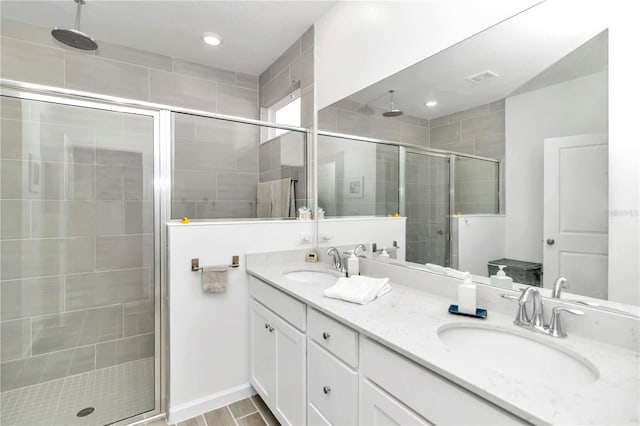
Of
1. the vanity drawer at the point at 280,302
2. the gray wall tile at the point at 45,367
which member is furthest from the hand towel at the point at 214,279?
the gray wall tile at the point at 45,367

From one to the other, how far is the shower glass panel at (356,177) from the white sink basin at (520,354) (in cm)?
78

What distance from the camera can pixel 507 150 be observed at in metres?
1.23

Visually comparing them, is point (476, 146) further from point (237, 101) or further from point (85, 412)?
point (85, 412)

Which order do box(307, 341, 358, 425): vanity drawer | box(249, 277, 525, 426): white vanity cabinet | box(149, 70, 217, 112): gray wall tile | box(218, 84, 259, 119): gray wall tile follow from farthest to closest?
box(218, 84, 259, 119): gray wall tile, box(149, 70, 217, 112): gray wall tile, box(307, 341, 358, 425): vanity drawer, box(249, 277, 525, 426): white vanity cabinet

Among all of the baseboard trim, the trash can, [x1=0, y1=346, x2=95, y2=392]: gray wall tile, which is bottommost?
the baseboard trim

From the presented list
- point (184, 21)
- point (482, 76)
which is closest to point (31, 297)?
point (184, 21)

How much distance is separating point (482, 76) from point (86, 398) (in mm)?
2810

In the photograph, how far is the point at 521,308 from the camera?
1.03m

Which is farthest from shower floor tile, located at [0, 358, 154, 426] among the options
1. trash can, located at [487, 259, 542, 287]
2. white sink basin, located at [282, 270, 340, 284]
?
trash can, located at [487, 259, 542, 287]

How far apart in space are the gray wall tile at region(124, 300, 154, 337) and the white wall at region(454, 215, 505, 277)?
73.3 inches

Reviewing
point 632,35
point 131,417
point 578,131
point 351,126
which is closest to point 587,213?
point 578,131

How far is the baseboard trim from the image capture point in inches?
70.3

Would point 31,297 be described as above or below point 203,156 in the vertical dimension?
below

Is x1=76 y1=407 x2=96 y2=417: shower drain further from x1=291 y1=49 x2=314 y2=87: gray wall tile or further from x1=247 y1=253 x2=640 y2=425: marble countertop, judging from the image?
x1=291 y1=49 x2=314 y2=87: gray wall tile
